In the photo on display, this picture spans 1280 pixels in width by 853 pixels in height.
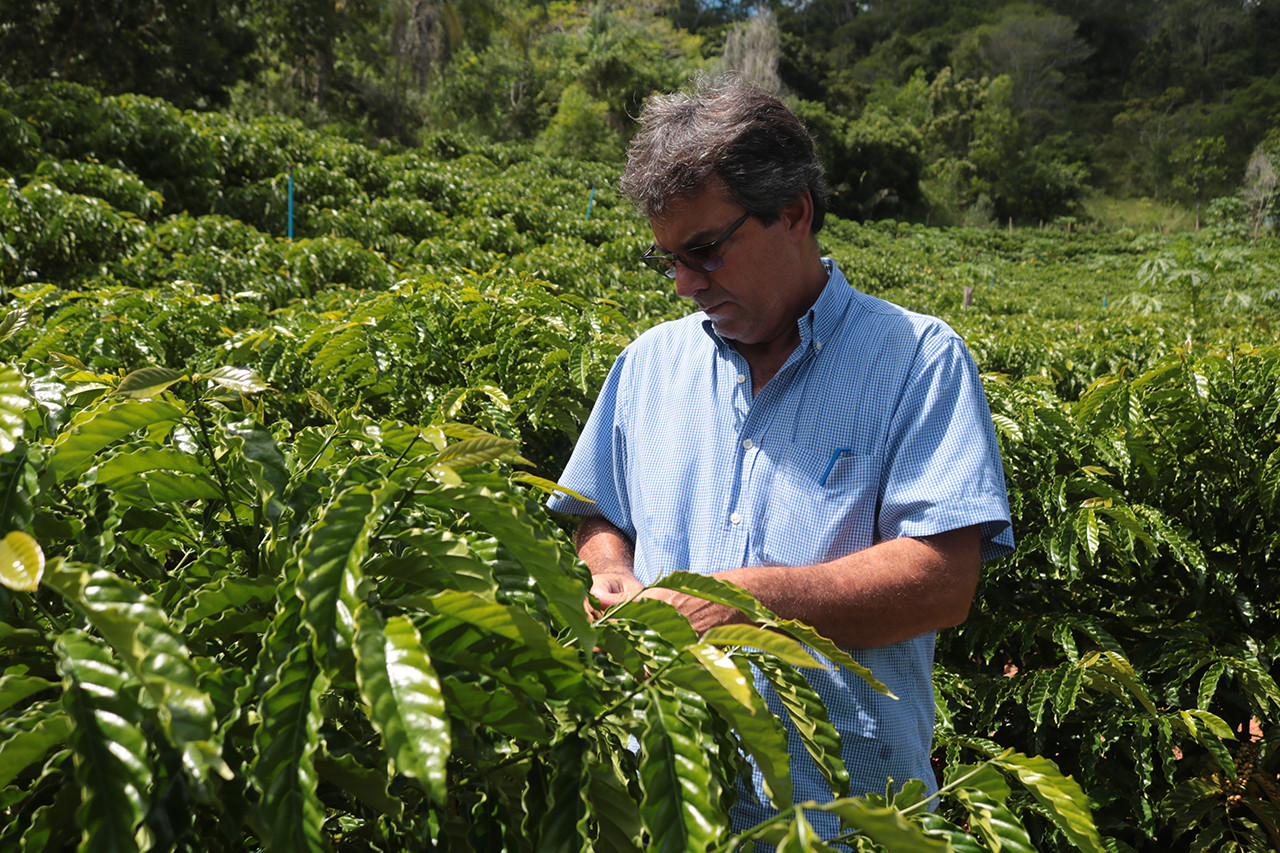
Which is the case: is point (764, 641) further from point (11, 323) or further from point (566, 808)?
point (11, 323)

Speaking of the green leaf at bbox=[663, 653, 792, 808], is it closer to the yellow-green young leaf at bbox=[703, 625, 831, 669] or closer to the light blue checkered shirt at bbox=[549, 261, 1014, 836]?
the yellow-green young leaf at bbox=[703, 625, 831, 669]

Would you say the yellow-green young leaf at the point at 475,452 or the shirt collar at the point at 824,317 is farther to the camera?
the shirt collar at the point at 824,317

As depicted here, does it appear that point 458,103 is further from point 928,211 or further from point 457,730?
point 457,730

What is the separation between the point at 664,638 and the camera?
2.56 ft

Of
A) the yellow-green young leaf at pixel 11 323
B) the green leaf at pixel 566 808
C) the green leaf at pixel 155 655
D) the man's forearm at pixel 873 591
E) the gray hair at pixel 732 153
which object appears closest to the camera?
the green leaf at pixel 155 655

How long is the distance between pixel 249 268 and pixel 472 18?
2220 centimetres

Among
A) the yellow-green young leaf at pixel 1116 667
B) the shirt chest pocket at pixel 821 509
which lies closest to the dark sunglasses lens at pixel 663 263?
the shirt chest pocket at pixel 821 509

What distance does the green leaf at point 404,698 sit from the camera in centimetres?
52

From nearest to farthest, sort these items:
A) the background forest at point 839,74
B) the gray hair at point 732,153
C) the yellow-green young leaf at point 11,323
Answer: the yellow-green young leaf at point 11,323 → the gray hair at point 732,153 → the background forest at point 839,74

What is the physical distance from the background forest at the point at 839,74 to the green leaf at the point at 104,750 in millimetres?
16447

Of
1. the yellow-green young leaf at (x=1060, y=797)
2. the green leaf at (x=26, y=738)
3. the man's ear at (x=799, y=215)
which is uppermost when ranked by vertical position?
the man's ear at (x=799, y=215)

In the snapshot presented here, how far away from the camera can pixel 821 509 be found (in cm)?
144

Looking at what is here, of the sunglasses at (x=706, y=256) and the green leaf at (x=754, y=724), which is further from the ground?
the sunglasses at (x=706, y=256)

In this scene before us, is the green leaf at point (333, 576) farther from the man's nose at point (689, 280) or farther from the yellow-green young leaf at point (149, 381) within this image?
the man's nose at point (689, 280)
